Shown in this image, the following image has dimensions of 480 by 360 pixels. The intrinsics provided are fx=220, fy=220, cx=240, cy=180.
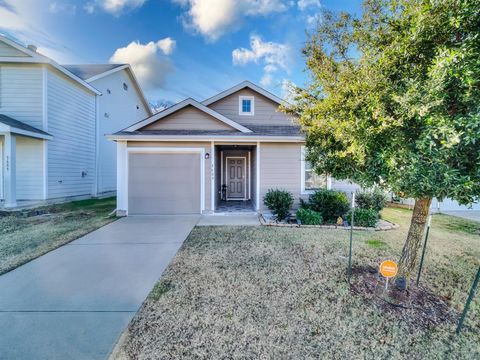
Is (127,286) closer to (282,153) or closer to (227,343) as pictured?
(227,343)

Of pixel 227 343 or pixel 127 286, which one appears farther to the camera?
pixel 127 286

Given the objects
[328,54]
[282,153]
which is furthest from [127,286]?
[282,153]

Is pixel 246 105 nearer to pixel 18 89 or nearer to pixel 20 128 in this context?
pixel 20 128

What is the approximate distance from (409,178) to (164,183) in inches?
291

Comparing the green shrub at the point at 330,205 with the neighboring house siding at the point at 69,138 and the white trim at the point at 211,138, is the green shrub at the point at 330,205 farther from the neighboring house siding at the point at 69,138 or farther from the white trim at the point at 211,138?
the neighboring house siding at the point at 69,138

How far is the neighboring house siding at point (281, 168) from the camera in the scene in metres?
8.23

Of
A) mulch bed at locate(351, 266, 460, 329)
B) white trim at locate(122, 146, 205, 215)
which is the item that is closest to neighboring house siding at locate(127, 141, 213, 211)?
white trim at locate(122, 146, 205, 215)

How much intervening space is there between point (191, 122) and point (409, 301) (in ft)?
26.3

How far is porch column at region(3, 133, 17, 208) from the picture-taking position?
834cm

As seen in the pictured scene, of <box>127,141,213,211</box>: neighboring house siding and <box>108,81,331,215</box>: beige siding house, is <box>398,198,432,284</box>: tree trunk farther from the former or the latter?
<box>127,141,213,211</box>: neighboring house siding

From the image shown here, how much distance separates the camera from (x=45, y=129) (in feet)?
31.6

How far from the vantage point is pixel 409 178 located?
2.27 m

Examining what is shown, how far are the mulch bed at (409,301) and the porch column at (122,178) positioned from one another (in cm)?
754

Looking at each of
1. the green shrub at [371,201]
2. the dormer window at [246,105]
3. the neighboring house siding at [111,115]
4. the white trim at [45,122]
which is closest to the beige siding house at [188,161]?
the green shrub at [371,201]
